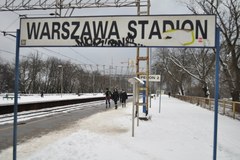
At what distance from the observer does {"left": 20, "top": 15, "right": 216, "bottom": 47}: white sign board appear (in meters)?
5.67

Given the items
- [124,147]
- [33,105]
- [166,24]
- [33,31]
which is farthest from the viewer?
[33,105]

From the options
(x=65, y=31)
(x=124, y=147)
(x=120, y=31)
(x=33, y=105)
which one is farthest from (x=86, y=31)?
(x=33, y=105)

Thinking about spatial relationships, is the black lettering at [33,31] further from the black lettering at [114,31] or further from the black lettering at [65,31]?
the black lettering at [114,31]

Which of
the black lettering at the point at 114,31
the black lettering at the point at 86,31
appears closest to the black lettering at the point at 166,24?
the black lettering at the point at 114,31

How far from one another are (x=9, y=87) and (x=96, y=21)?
9031 cm

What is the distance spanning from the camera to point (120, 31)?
5898mm

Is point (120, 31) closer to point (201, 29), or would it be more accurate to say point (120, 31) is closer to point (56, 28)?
point (56, 28)

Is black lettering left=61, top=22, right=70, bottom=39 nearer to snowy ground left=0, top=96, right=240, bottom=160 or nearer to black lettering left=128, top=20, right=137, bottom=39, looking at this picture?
black lettering left=128, top=20, right=137, bottom=39

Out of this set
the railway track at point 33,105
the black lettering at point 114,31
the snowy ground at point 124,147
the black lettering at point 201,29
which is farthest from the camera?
the railway track at point 33,105

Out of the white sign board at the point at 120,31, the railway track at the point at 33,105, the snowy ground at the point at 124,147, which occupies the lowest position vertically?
the snowy ground at the point at 124,147

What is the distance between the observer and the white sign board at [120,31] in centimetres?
567

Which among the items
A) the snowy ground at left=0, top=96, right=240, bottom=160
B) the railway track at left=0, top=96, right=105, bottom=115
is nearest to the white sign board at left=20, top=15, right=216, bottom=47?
the snowy ground at left=0, top=96, right=240, bottom=160

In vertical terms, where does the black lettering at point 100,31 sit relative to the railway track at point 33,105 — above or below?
above

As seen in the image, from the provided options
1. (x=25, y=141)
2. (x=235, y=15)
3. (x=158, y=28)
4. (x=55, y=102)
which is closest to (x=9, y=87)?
(x=55, y=102)
